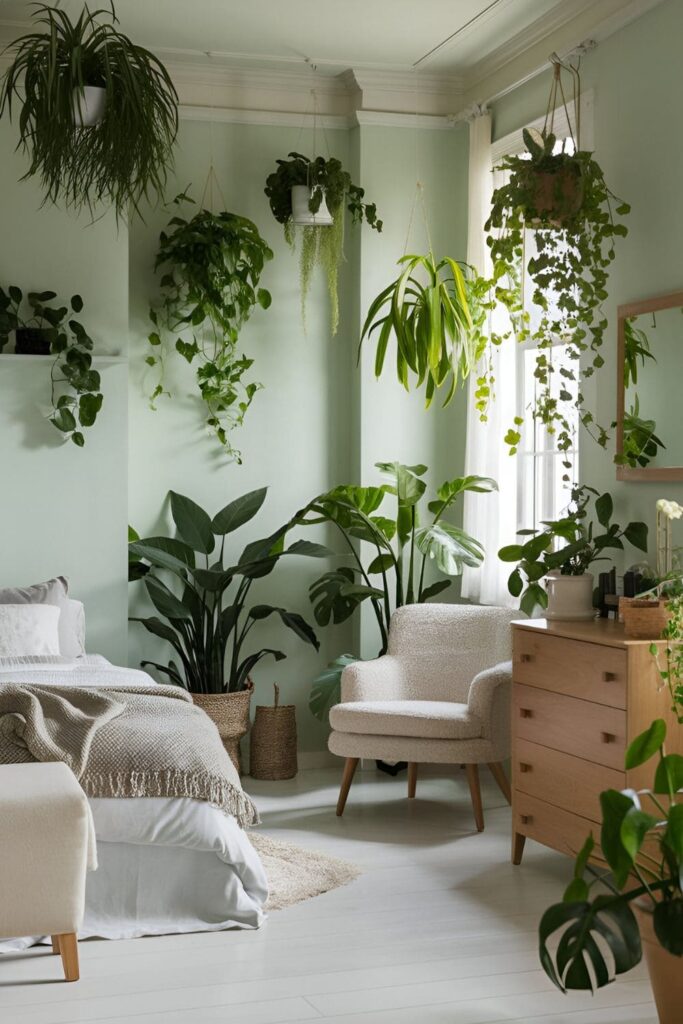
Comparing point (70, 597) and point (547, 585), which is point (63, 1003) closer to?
point (547, 585)

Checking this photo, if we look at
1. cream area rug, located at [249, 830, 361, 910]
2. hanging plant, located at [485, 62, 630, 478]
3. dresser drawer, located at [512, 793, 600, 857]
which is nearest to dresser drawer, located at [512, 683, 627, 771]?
dresser drawer, located at [512, 793, 600, 857]

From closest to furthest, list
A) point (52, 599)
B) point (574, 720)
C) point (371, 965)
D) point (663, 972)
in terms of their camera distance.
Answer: point (663, 972)
point (371, 965)
point (574, 720)
point (52, 599)

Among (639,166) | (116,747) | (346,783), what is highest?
(639,166)

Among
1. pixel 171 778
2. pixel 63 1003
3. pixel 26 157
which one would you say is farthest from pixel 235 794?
pixel 26 157

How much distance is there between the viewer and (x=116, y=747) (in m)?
3.67

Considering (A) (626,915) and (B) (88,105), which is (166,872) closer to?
(A) (626,915)

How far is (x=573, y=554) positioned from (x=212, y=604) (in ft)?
6.46

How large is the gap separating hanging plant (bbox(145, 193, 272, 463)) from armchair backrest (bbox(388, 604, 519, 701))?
1.24 m

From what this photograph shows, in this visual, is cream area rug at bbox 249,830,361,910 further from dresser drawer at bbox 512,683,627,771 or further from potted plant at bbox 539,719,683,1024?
potted plant at bbox 539,719,683,1024

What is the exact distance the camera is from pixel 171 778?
143 inches

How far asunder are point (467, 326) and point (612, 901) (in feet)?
10.0

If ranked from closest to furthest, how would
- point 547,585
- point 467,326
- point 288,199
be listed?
1. point 547,585
2. point 467,326
3. point 288,199

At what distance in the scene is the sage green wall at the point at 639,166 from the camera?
165 inches

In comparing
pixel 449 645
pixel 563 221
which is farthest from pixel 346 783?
pixel 563 221
